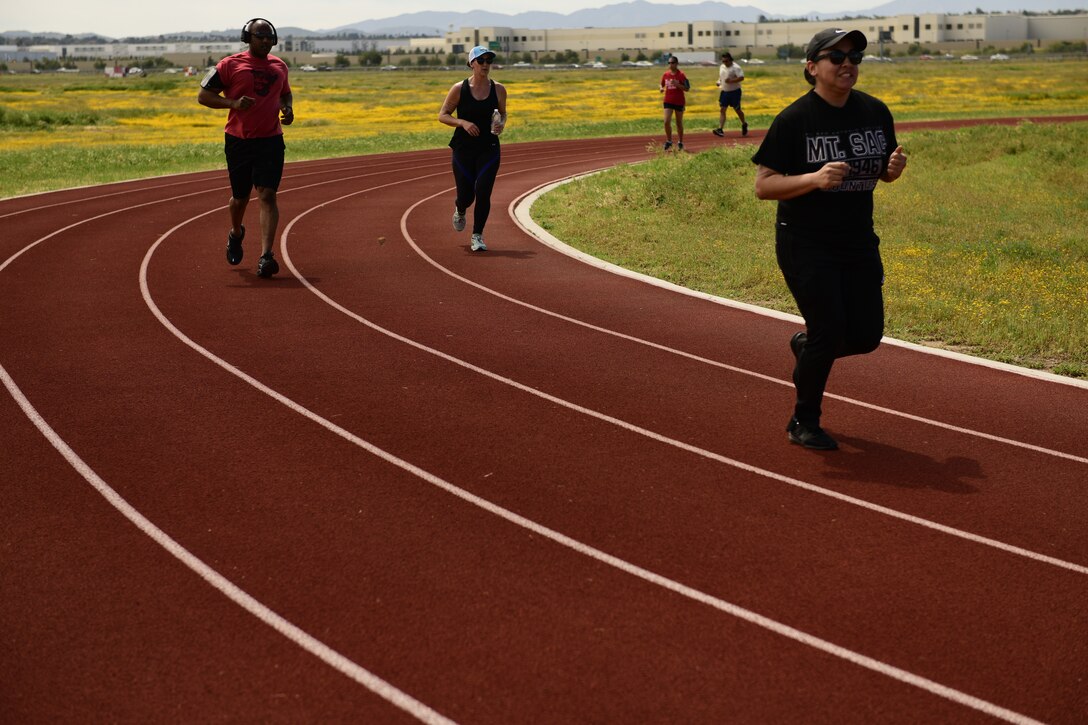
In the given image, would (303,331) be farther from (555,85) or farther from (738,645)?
(555,85)

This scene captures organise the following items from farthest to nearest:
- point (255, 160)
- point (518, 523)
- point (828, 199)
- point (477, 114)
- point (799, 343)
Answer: point (477, 114), point (255, 160), point (799, 343), point (828, 199), point (518, 523)

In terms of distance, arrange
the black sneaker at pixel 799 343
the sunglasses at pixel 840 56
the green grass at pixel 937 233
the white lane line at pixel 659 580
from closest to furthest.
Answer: the white lane line at pixel 659 580, the sunglasses at pixel 840 56, the black sneaker at pixel 799 343, the green grass at pixel 937 233

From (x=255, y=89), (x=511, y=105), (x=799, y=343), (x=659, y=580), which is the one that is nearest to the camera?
(x=659, y=580)

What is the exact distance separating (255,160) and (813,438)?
6489 millimetres

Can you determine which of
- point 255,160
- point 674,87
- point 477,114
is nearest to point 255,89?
point 255,160

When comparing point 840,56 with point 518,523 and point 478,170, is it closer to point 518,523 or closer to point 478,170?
point 518,523

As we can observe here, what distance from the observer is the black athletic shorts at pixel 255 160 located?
10938 mm

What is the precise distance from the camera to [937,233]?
1459 cm

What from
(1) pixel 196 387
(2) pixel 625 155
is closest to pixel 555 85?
(2) pixel 625 155

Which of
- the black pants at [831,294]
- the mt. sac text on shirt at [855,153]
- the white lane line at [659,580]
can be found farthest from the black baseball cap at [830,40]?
the white lane line at [659,580]

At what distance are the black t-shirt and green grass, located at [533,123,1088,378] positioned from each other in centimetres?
275

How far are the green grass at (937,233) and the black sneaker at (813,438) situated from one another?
2480mm

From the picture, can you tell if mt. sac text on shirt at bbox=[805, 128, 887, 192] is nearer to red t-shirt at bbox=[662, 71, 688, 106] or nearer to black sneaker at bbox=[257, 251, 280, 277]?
black sneaker at bbox=[257, 251, 280, 277]

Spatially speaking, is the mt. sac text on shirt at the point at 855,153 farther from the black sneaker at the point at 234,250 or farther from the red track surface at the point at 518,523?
the black sneaker at the point at 234,250
